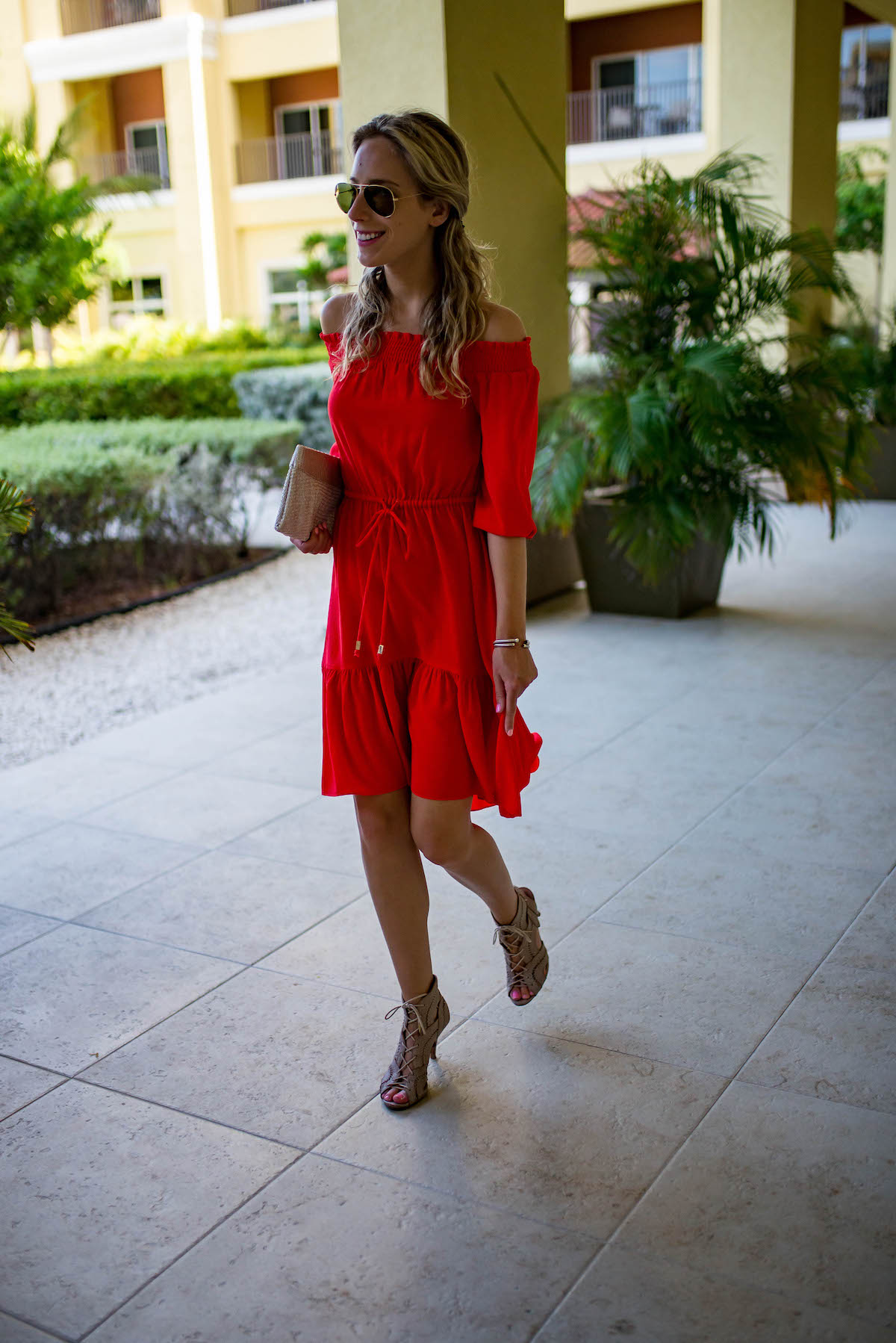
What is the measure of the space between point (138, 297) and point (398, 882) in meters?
25.5

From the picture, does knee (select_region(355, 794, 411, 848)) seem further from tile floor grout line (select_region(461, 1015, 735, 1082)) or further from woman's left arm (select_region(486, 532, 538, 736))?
tile floor grout line (select_region(461, 1015, 735, 1082))

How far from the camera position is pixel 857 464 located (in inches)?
264

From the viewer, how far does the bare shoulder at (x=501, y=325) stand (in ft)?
7.87

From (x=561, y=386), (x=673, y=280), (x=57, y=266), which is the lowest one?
(x=561, y=386)

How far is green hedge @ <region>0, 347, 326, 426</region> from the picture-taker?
12.7 metres

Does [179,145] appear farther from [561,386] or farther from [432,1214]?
[432,1214]

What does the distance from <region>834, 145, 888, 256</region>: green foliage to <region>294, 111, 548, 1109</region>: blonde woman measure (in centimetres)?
1072

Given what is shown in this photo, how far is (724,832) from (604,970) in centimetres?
95

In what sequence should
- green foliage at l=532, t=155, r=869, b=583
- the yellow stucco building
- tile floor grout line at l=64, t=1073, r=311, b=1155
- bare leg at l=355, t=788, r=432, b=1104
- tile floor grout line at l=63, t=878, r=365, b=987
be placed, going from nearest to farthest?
tile floor grout line at l=64, t=1073, r=311, b=1155
bare leg at l=355, t=788, r=432, b=1104
tile floor grout line at l=63, t=878, r=365, b=987
green foliage at l=532, t=155, r=869, b=583
the yellow stucco building

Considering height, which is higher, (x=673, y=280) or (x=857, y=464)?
(x=673, y=280)

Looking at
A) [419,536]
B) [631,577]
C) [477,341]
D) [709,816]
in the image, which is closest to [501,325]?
[477,341]

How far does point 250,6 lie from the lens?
982 inches

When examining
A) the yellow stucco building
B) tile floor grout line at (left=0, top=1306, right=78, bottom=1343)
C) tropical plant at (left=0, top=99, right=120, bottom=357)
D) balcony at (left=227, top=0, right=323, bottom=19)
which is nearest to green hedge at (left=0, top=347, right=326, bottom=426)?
tropical plant at (left=0, top=99, right=120, bottom=357)

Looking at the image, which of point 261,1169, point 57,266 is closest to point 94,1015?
point 261,1169
